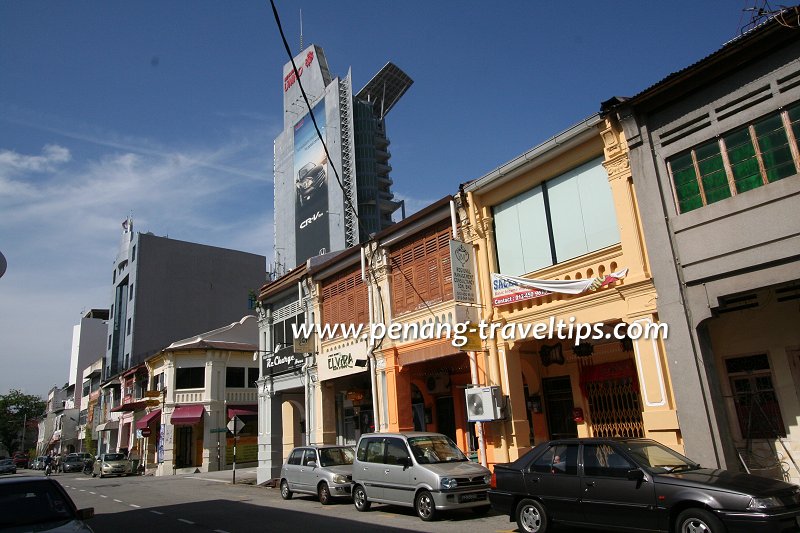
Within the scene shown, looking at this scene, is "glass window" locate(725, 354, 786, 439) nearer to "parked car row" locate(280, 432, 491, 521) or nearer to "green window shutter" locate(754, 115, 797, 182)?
"green window shutter" locate(754, 115, 797, 182)

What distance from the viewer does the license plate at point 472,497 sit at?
11.5 m

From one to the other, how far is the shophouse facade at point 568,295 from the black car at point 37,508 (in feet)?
33.0

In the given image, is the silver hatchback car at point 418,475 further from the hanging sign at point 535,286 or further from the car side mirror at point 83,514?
the car side mirror at point 83,514

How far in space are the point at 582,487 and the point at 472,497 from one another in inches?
133

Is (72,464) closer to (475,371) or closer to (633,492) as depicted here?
(475,371)

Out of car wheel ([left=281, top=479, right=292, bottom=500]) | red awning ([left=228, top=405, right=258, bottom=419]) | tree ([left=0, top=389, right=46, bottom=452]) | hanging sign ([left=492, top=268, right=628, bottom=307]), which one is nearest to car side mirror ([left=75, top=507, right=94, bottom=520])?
hanging sign ([left=492, top=268, right=628, bottom=307])

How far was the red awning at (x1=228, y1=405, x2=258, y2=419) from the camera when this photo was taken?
3676cm

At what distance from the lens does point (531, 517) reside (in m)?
9.48

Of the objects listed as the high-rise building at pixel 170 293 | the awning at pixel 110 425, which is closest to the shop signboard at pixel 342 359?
the awning at pixel 110 425

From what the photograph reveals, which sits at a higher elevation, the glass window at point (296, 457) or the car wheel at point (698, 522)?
the glass window at point (296, 457)

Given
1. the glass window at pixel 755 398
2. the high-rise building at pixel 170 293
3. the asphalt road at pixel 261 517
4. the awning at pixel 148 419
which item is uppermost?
the high-rise building at pixel 170 293

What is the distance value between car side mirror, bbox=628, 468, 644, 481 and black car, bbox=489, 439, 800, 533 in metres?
0.01

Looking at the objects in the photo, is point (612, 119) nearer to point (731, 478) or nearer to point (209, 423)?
point (731, 478)

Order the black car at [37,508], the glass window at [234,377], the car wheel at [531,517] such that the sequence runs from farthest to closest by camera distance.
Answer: the glass window at [234,377] → the car wheel at [531,517] → the black car at [37,508]
